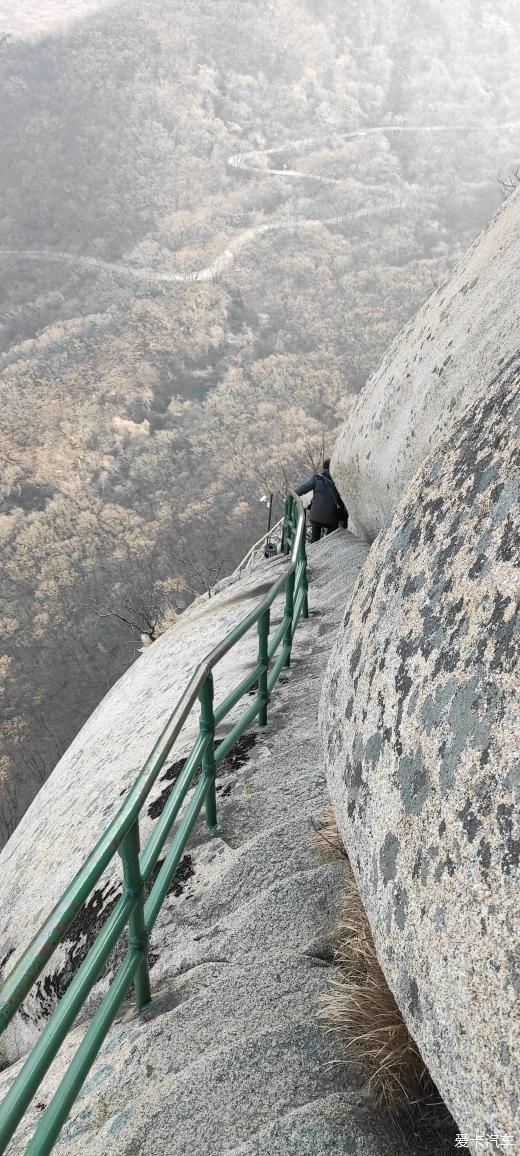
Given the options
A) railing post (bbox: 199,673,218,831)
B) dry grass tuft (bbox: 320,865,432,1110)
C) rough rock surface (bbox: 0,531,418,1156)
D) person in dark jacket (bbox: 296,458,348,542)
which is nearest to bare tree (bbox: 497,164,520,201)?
person in dark jacket (bbox: 296,458,348,542)

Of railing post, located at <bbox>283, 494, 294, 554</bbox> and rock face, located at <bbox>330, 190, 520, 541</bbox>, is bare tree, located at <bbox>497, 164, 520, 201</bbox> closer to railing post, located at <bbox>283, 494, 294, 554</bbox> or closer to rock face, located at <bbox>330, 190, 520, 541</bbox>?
rock face, located at <bbox>330, 190, 520, 541</bbox>

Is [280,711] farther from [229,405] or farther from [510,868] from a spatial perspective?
[229,405]

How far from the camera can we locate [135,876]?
218 centimetres

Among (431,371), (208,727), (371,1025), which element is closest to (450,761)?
(371,1025)

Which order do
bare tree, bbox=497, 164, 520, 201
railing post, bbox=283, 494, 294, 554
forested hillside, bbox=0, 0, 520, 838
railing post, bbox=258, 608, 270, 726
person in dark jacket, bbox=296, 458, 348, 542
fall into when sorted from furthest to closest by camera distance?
forested hillside, bbox=0, 0, 520, 838
bare tree, bbox=497, 164, 520, 201
person in dark jacket, bbox=296, 458, 348, 542
railing post, bbox=283, 494, 294, 554
railing post, bbox=258, 608, 270, 726

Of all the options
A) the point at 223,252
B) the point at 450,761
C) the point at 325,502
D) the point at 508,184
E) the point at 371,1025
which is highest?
the point at 223,252

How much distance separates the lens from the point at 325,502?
32.9ft

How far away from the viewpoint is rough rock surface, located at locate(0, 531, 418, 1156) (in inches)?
80.4

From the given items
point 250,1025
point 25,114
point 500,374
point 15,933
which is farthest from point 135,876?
point 25,114

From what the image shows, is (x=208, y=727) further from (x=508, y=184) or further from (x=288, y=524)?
(x=508, y=184)

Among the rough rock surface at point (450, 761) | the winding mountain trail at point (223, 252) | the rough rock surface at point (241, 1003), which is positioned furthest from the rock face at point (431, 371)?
the winding mountain trail at point (223, 252)

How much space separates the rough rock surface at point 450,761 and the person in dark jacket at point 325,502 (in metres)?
7.25

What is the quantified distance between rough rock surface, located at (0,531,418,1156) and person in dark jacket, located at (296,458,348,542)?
224 inches

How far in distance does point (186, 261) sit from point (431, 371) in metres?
81.6
